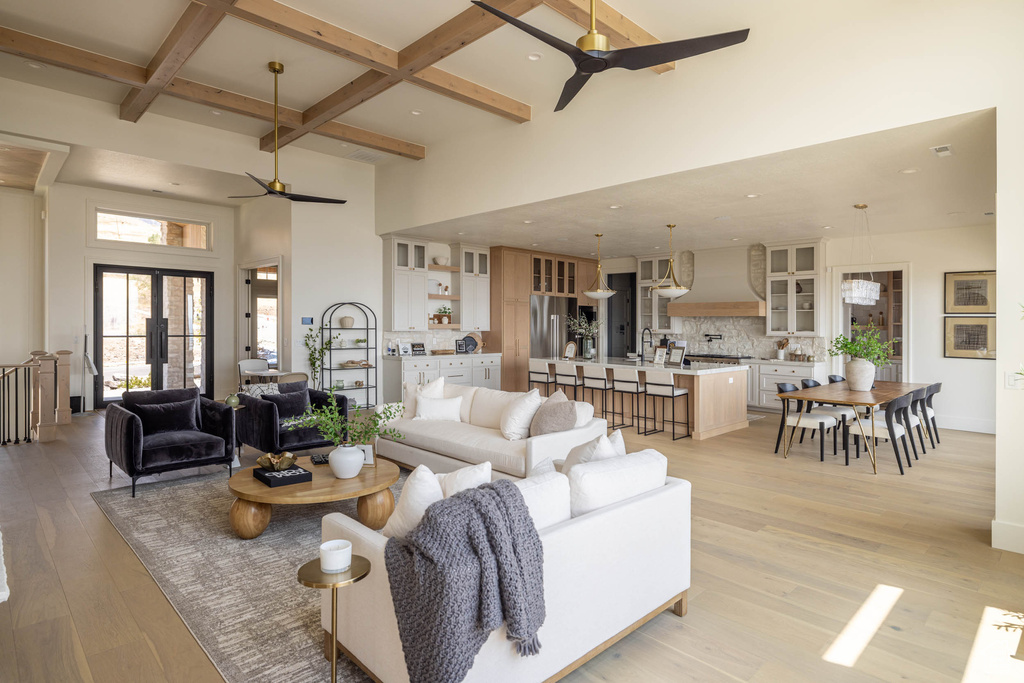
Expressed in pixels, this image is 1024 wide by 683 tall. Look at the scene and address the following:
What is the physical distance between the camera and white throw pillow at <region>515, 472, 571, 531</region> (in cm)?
216

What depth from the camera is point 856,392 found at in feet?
20.5

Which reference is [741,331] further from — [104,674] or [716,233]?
[104,674]

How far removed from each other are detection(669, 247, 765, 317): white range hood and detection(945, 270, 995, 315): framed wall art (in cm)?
253

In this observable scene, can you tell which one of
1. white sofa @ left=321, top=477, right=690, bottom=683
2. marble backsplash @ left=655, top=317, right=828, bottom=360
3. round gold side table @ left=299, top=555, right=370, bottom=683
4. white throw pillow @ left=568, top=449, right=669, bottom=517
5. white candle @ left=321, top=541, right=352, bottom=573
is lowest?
white sofa @ left=321, top=477, right=690, bottom=683

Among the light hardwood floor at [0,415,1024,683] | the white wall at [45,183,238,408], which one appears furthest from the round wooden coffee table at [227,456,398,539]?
the white wall at [45,183,238,408]

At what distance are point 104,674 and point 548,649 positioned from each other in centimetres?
181

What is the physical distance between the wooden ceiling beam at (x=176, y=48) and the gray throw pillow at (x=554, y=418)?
382 centimetres

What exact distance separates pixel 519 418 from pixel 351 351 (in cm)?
488

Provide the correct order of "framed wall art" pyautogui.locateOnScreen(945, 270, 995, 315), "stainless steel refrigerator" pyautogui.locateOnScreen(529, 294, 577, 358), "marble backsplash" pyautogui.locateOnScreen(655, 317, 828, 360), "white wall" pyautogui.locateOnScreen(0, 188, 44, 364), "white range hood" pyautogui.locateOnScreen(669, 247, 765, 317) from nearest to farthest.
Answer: "framed wall art" pyautogui.locateOnScreen(945, 270, 995, 315)
"white wall" pyautogui.locateOnScreen(0, 188, 44, 364)
"marble backsplash" pyautogui.locateOnScreen(655, 317, 828, 360)
"white range hood" pyautogui.locateOnScreen(669, 247, 765, 317)
"stainless steel refrigerator" pyautogui.locateOnScreen(529, 294, 577, 358)

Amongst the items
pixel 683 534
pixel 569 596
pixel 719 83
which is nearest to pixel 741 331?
pixel 719 83

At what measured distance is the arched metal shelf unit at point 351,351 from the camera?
8469 millimetres

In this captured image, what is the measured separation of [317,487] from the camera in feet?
11.8

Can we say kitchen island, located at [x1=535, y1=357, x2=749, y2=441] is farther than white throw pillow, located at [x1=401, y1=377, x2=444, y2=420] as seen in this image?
Yes

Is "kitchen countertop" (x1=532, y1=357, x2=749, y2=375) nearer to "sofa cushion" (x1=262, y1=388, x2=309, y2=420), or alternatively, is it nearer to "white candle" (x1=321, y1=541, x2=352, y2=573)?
"sofa cushion" (x1=262, y1=388, x2=309, y2=420)
